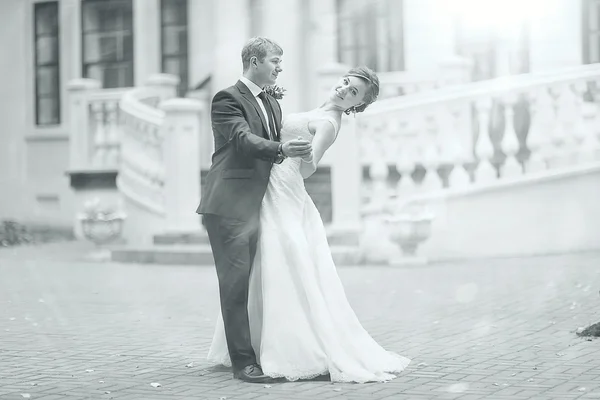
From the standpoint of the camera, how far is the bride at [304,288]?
660 centimetres

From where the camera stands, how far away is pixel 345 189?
14.0 metres

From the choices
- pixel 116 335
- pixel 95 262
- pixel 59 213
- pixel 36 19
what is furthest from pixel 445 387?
pixel 36 19

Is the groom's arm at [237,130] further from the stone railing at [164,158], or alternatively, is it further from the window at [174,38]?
the window at [174,38]

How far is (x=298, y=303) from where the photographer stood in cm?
670

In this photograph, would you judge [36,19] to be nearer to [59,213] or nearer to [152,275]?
[59,213]

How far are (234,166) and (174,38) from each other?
1508 centimetres

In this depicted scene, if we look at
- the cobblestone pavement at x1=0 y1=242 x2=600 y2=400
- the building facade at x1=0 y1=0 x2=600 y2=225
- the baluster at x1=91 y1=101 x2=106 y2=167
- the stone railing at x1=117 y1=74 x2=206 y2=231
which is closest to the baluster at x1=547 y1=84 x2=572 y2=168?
the cobblestone pavement at x1=0 y1=242 x2=600 y2=400

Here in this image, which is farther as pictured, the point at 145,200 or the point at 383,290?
the point at 145,200

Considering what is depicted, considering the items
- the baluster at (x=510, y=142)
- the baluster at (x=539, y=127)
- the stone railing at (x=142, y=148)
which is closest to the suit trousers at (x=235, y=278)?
the baluster at (x=510, y=142)

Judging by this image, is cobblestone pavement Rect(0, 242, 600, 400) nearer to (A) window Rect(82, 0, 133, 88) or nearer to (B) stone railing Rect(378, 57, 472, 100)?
(B) stone railing Rect(378, 57, 472, 100)

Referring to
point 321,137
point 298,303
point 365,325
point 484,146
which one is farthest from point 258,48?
point 484,146

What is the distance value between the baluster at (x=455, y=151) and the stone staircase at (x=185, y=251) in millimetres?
1325

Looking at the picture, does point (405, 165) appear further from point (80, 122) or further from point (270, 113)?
point (270, 113)

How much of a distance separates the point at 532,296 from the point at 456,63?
23.2ft
